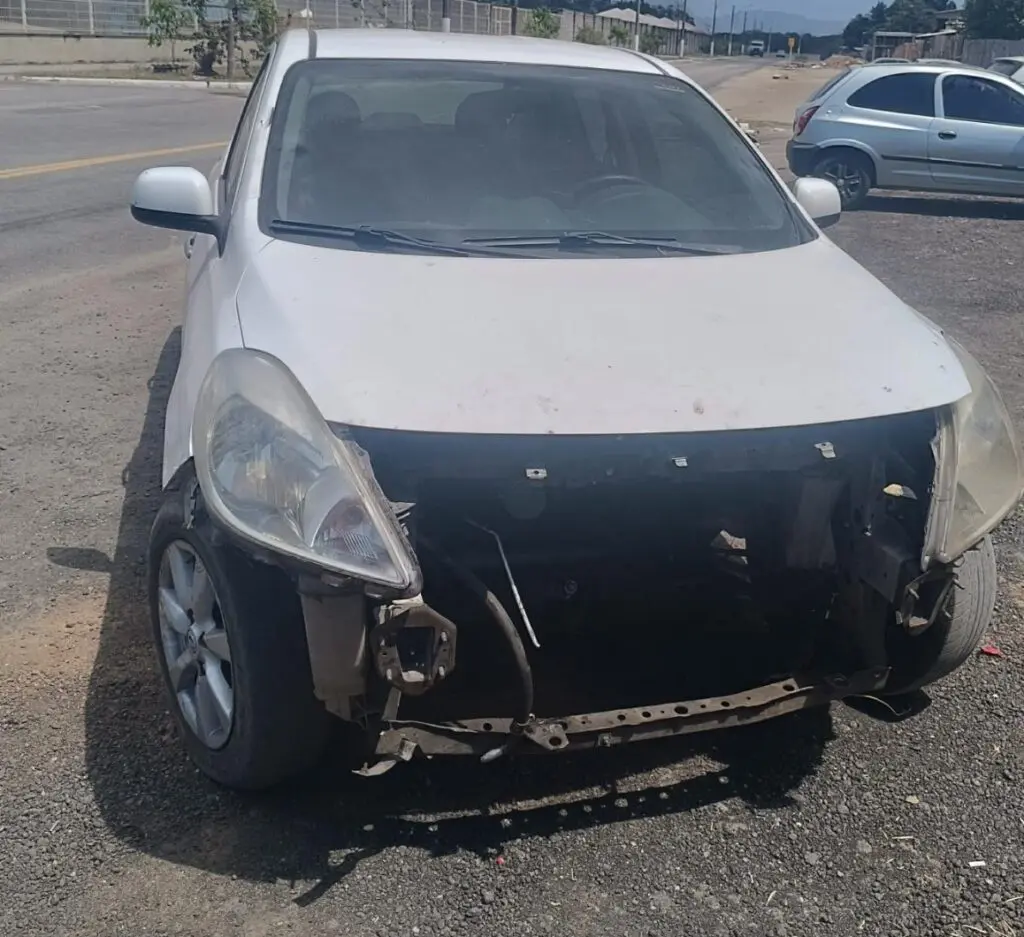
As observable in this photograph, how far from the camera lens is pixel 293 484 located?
2.46 m

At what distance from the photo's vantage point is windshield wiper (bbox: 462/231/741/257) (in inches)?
141

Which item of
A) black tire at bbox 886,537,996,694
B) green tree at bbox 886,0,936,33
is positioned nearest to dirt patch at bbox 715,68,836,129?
black tire at bbox 886,537,996,694

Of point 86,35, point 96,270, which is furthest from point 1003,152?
point 86,35

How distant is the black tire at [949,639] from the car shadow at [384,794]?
0.29 m

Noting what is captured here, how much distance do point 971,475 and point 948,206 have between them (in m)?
12.4

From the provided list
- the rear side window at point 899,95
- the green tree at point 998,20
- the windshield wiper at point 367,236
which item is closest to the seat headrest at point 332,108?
the windshield wiper at point 367,236

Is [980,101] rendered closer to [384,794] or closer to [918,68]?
[918,68]

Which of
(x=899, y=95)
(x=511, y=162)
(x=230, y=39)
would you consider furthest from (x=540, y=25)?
(x=511, y=162)

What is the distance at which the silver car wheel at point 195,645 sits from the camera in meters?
2.80

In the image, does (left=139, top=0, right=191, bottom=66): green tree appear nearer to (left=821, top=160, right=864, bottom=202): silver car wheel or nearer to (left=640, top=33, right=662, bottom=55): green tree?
(left=821, top=160, right=864, bottom=202): silver car wheel

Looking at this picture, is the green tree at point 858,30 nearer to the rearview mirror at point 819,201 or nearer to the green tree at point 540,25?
the green tree at point 540,25

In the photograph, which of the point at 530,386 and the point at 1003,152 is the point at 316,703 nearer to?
the point at 530,386

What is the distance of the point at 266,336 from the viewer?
9.39ft

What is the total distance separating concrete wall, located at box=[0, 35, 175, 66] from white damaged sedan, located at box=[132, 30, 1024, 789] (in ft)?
107
